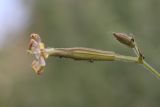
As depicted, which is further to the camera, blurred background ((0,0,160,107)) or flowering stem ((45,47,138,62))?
blurred background ((0,0,160,107))

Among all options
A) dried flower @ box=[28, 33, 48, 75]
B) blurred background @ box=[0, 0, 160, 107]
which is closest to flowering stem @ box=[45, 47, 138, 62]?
dried flower @ box=[28, 33, 48, 75]

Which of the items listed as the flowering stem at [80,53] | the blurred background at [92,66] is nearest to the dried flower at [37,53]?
the flowering stem at [80,53]

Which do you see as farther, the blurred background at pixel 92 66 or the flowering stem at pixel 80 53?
the blurred background at pixel 92 66

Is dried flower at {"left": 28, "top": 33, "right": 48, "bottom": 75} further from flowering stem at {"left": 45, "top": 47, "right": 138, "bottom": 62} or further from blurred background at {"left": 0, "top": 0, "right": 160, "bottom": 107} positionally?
blurred background at {"left": 0, "top": 0, "right": 160, "bottom": 107}

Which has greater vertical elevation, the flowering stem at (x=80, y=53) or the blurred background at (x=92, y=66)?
the blurred background at (x=92, y=66)

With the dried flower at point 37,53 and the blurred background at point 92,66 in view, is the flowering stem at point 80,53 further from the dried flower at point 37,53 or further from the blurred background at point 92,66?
the blurred background at point 92,66

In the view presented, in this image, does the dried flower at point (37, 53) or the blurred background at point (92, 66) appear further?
the blurred background at point (92, 66)

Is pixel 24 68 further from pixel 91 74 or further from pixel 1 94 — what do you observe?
pixel 91 74

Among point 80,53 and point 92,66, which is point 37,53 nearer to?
point 80,53
